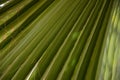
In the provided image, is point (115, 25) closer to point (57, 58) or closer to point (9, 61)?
point (57, 58)

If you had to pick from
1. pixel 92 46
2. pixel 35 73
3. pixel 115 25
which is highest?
pixel 115 25

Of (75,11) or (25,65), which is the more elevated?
(75,11)

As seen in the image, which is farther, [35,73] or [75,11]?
[75,11]

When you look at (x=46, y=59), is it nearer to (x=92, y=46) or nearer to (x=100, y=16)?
(x=92, y=46)

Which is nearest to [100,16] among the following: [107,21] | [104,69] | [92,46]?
[107,21]

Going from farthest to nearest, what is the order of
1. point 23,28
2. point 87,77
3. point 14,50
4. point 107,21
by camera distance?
point 107,21
point 23,28
point 14,50
point 87,77

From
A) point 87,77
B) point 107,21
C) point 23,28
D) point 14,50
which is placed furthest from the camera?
point 107,21

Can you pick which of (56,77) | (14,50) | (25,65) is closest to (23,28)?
(14,50)
